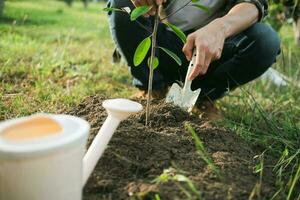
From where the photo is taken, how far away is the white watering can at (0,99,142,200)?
94 cm

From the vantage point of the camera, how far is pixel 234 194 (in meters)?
1.24

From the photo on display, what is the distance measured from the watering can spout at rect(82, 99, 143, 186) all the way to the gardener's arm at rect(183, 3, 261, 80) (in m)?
0.54

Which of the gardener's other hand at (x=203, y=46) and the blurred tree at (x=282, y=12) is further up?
the gardener's other hand at (x=203, y=46)

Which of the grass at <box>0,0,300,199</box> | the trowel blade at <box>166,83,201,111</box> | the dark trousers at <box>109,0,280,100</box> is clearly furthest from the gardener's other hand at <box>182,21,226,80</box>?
the dark trousers at <box>109,0,280,100</box>

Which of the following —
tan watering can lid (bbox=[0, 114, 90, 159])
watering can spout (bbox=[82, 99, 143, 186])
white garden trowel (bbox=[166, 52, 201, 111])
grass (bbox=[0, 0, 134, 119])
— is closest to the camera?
tan watering can lid (bbox=[0, 114, 90, 159])

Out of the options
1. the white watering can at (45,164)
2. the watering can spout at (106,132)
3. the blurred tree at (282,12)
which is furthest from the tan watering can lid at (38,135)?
the blurred tree at (282,12)

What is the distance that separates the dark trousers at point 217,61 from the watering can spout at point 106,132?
932 millimetres

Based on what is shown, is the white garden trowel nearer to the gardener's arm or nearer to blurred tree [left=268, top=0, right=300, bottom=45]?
the gardener's arm

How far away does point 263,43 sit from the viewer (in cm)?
221

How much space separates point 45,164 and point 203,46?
3.07 ft

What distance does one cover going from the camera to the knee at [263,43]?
7.19ft

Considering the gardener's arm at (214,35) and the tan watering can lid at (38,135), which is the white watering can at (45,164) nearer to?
the tan watering can lid at (38,135)

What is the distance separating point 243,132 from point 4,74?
1.36 m

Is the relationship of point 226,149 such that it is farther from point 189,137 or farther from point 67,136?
point 67,136
